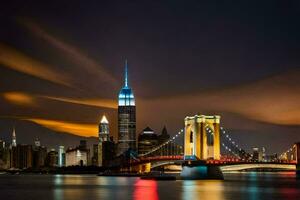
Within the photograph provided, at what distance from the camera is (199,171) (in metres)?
78.8

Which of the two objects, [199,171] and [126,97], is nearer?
[199,171]

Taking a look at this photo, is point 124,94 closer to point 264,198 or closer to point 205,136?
point 205,136

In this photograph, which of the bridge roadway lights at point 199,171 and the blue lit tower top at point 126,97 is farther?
the blue lit tower top at point 126,97

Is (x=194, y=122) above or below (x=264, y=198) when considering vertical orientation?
above

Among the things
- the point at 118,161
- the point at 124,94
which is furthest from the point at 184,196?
the point at 124,94

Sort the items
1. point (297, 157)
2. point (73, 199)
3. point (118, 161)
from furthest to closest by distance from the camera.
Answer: point (118, 161) < point (297, 157) < point (73, 199)

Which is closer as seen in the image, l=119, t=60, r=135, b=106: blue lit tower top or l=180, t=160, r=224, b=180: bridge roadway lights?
l=180, t=160, r=224, b=180: bridge roadway lights

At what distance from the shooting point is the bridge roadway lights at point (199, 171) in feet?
258

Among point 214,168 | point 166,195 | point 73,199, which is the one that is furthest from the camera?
point 214,168

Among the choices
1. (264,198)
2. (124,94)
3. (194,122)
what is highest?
(124,94)

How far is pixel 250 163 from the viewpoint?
8375 cm

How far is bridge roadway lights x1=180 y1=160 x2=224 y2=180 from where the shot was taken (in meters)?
78.7

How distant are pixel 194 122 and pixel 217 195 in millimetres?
41221

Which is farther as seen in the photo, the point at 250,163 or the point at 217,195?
the point at 250,163
